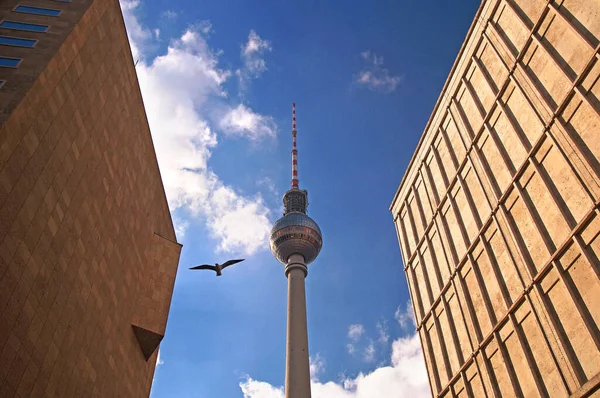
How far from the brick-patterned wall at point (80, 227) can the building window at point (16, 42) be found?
1476 millimetres

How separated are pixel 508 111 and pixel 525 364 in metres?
11.9

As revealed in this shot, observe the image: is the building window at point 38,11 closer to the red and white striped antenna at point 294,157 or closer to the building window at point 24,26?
the building window at point 24,26

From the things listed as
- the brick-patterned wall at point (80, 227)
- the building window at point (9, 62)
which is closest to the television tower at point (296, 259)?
the brick-patterned wall at point (80, 227)

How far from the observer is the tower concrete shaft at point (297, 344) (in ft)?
256

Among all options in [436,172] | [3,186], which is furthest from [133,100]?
[436,172]

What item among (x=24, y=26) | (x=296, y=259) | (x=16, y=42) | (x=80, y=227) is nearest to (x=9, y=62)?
(x=16, y=42)

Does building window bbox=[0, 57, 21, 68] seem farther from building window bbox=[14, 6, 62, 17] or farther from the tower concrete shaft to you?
the tower concrete shaft

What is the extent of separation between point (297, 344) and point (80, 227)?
62959 millimetres

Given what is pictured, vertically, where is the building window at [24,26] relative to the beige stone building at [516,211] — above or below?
above

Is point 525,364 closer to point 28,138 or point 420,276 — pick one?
point 420,276

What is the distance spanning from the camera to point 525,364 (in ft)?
68.2

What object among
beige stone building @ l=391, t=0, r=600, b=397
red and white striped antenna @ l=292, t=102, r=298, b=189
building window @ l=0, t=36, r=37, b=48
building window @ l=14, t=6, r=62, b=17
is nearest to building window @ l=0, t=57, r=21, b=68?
building window @ l=0, t=36, r=37, b=48

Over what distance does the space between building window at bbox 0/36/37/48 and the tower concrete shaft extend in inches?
2597

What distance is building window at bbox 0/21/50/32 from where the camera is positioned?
24.6 meters
